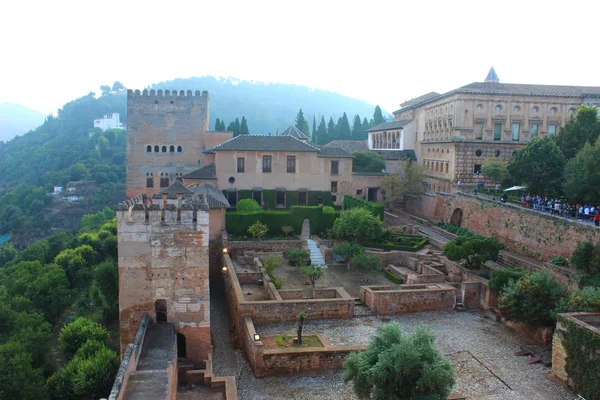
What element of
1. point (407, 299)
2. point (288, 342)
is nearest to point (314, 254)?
point (407, 299)

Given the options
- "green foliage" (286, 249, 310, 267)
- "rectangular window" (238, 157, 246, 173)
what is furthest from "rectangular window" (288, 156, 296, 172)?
"green foliage" (286, 249, 310, 267)

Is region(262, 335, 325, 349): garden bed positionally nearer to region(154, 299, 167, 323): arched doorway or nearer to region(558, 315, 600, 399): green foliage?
region(154, 299, 167, 323): arched doorway

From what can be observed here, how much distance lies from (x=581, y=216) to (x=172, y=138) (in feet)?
106

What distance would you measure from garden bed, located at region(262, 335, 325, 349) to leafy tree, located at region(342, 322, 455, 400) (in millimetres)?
4585

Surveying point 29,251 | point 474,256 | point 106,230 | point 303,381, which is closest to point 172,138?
point 106,230

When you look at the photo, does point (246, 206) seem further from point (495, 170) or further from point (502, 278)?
point (495, 170)

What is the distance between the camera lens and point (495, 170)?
1276 inches

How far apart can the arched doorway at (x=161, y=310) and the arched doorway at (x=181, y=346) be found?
0.72 metres

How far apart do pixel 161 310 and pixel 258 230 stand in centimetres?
1395

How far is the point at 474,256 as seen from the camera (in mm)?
22953

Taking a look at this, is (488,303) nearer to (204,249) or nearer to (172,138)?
(204,249)

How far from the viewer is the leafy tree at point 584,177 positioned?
73.6 feet

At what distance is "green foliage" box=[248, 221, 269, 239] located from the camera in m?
28.2

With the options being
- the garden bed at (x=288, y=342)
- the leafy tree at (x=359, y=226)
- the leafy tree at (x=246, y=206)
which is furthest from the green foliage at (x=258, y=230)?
the garden bed at (x=288, y=342)
